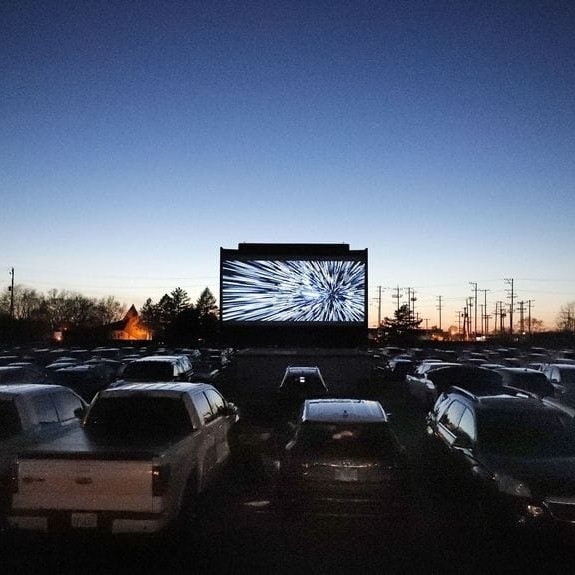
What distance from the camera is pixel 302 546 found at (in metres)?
7.63

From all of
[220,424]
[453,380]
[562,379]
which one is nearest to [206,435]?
[220,424]

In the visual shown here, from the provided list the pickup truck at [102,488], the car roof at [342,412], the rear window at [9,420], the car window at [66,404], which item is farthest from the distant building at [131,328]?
the pickup truck at [102,488]

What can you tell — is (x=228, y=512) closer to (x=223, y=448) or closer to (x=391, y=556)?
(x=223, y=448)

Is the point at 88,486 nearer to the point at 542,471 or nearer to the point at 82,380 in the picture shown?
the point at 542,471

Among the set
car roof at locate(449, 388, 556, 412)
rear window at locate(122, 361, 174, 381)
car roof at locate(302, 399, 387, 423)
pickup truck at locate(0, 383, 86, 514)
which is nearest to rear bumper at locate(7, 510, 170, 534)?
pickup truck at locate(0, 383, 86, 514)

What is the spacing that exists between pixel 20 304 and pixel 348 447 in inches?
5977

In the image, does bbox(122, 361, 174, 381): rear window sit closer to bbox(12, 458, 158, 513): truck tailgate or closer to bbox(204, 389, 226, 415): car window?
bbox(204, 389, 226, 415): car window

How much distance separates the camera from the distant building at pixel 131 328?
142 metres

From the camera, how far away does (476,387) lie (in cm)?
1978

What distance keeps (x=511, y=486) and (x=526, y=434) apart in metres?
1.78

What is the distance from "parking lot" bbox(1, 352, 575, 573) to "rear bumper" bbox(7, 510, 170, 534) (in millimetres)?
140

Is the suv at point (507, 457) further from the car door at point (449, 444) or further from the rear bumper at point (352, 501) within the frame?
the rear bumper at point (352, 501)

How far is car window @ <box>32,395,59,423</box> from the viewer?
945cm

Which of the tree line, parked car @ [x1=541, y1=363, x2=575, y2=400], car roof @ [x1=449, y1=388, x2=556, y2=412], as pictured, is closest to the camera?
car roof @ [x1=449, y1=388, x2=556, y2=412]
